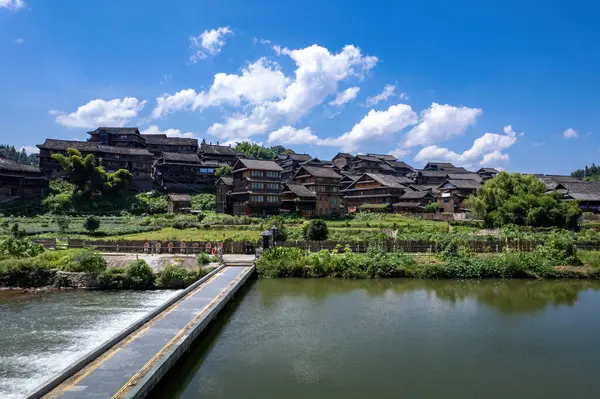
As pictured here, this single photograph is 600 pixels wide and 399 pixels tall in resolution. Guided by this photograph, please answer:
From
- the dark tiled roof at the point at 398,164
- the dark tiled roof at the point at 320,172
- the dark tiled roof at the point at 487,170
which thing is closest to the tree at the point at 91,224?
the dark tiled roof at the point at 320,172

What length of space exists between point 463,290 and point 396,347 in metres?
12.6

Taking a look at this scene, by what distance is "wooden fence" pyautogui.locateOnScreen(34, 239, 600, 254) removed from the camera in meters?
33.4

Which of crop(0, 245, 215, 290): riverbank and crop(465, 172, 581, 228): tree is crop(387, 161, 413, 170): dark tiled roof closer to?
A: crop(465, 172, 581, 228): tree

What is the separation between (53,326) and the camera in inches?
753

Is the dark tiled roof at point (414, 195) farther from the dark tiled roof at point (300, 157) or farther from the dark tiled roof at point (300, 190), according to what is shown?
the dark tiled roof at point (300, 157)

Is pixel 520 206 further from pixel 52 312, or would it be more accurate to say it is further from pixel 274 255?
pixel 52 312

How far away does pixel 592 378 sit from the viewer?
543 inches

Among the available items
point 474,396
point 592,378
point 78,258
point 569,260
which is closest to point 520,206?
point 569,260

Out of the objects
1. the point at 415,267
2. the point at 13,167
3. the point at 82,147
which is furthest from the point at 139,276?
the point at 82,147

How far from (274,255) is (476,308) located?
1479 cm

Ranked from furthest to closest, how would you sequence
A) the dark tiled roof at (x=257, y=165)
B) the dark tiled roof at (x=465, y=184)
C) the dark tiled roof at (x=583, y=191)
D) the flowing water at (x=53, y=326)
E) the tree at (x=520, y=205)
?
the dark tiled roof at (x=465, y=184), the dark tiled roof at (x=583, y=191), the dark tiled roof at (x=257, y=165), the tree at (x=520, y=205), the flowing water at (x=53, y=326)

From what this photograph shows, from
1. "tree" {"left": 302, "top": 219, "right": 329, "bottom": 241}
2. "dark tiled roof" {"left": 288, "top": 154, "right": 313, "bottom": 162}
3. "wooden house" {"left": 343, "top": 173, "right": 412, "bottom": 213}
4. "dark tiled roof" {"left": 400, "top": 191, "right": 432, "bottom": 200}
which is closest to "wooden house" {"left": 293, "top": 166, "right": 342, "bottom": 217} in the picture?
"wooden house" {"left": 343, "top": 173, "right": 412, "bottom": 213}

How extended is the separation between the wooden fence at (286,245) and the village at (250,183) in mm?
26898

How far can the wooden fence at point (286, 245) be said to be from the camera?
33.4 metres
